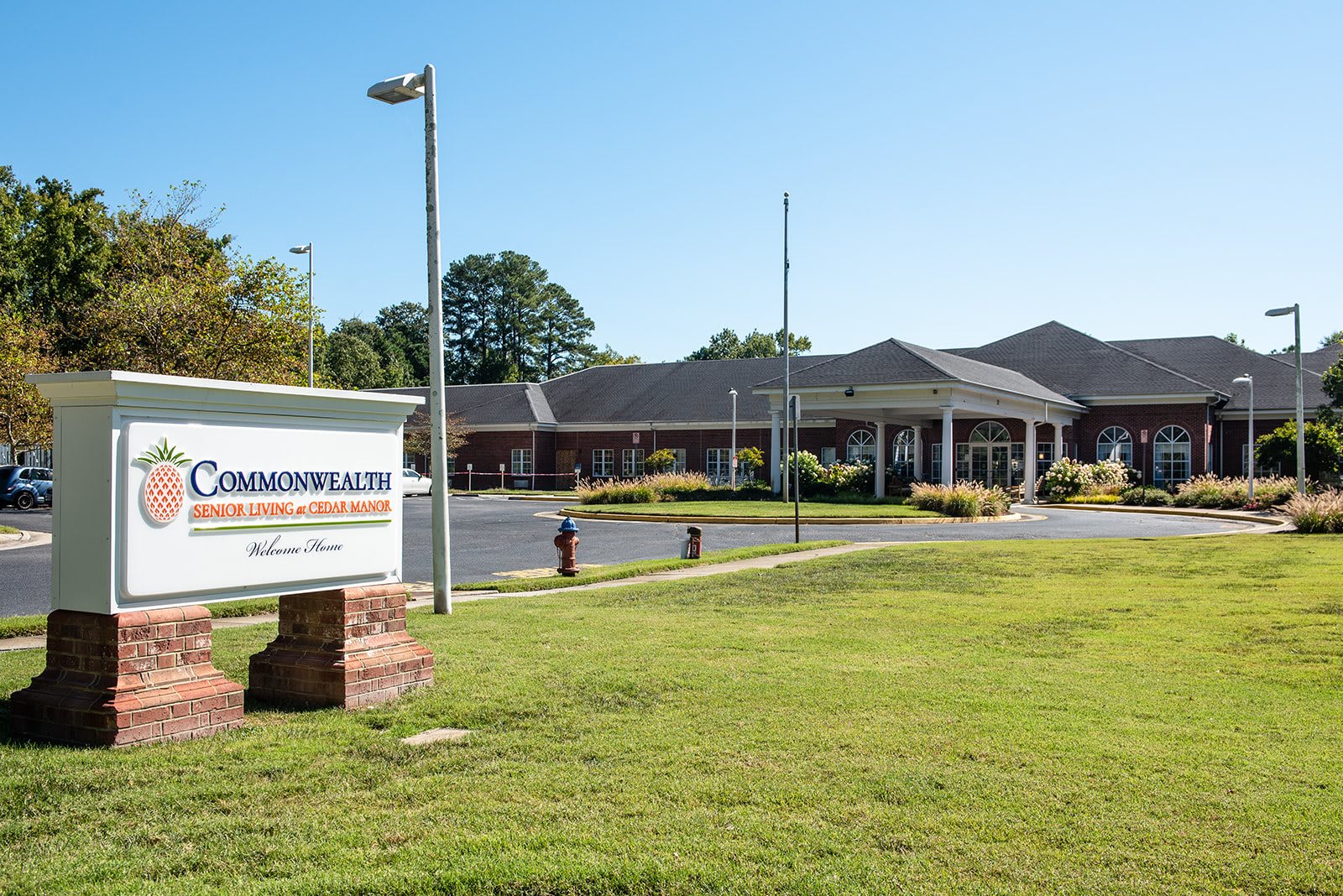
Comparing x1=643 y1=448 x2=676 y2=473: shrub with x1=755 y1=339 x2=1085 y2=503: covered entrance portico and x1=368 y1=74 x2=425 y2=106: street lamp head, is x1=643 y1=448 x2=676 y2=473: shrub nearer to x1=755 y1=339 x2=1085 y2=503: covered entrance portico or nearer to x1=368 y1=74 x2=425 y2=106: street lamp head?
x1=755 y1=339 x2=1085 y2=503: covered entrance portico

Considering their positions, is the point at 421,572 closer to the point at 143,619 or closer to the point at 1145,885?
the point at 143,619

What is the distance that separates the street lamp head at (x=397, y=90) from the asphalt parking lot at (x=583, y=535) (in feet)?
22.2

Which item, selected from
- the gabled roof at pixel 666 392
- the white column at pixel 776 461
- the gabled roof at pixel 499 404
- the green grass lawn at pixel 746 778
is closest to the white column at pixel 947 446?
the white column at pixel 776 461

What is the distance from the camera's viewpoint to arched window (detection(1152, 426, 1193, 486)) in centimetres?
4206

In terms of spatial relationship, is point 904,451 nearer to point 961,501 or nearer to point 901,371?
point 901,371

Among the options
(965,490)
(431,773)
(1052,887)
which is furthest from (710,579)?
(965,490)

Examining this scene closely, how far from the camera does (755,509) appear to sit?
3155 cm

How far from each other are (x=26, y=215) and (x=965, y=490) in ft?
121

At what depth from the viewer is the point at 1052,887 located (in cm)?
405

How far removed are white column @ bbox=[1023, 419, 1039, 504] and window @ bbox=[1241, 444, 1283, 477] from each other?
8090 mm

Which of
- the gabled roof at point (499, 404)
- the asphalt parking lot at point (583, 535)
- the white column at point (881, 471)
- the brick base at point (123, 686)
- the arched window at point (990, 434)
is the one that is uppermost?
the gabled roof at point (499, 404)

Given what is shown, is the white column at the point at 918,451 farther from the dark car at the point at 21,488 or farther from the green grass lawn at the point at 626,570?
the dark car at the point at 21,488

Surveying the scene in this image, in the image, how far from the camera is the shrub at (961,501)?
101 feet

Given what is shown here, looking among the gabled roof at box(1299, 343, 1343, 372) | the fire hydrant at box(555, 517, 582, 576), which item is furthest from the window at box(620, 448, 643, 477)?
the fire hydrant at box(555, 517, 582, 576)
